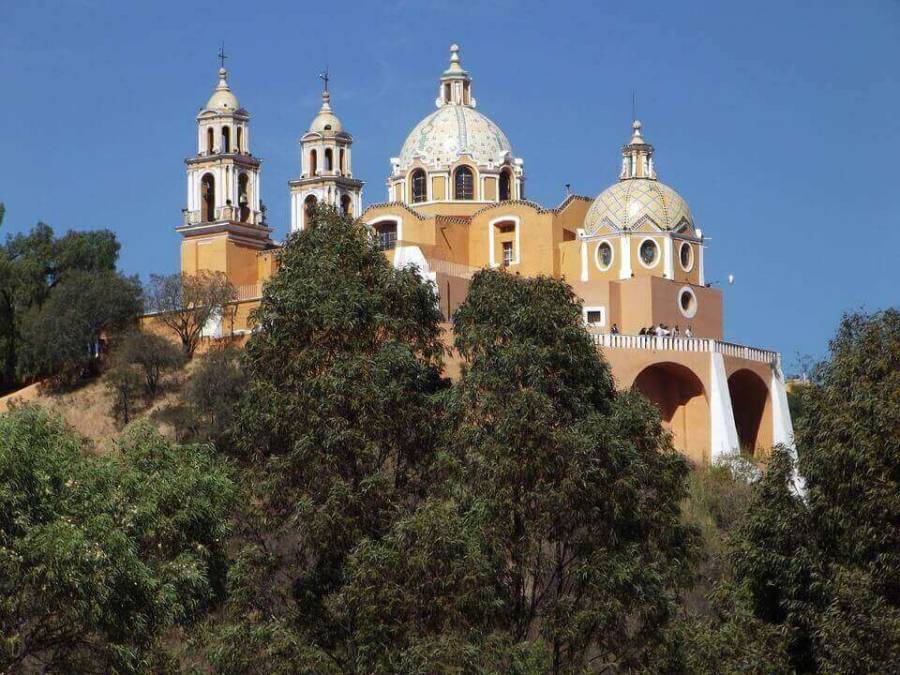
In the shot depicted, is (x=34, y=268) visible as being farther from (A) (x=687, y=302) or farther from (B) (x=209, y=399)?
(A) (x=687, y=302)

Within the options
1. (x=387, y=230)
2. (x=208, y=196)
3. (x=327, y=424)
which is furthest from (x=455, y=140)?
(x=327, y=424)

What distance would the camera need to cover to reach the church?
3884cm

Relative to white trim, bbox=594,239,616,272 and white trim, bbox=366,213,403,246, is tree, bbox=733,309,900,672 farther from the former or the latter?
white trim, bbox=366,213,403,246

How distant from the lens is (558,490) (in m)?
22.7

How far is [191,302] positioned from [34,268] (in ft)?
14.3

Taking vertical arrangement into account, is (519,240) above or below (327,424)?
above

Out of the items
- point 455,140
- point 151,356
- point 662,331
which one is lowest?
point 662,331

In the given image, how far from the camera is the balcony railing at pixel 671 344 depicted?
38.2 m

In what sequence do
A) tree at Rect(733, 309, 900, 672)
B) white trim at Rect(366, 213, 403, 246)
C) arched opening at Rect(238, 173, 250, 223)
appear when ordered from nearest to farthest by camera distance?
tree at Rect(733, 309, 900, 672), white trim at Rect(366, 213, 403, 246), arched opening at Rect(238, 173, 250, 223)

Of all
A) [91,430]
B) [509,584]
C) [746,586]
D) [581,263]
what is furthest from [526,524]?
[91,430]

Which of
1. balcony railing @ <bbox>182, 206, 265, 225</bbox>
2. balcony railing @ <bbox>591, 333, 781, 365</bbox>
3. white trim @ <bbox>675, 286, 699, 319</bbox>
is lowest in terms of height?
balcony railing @ <bbox>591, 333, 781, 365</bbox>

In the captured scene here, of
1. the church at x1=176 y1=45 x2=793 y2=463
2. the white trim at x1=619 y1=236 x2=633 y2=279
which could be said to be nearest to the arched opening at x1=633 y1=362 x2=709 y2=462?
the church at x1=176 y1=45 x2=793 y2=463

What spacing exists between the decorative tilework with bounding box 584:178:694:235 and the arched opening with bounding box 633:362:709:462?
3.76 meters

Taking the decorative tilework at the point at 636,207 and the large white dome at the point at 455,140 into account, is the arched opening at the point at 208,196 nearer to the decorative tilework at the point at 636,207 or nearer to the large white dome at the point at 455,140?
the large white dome at the point at 455,140
